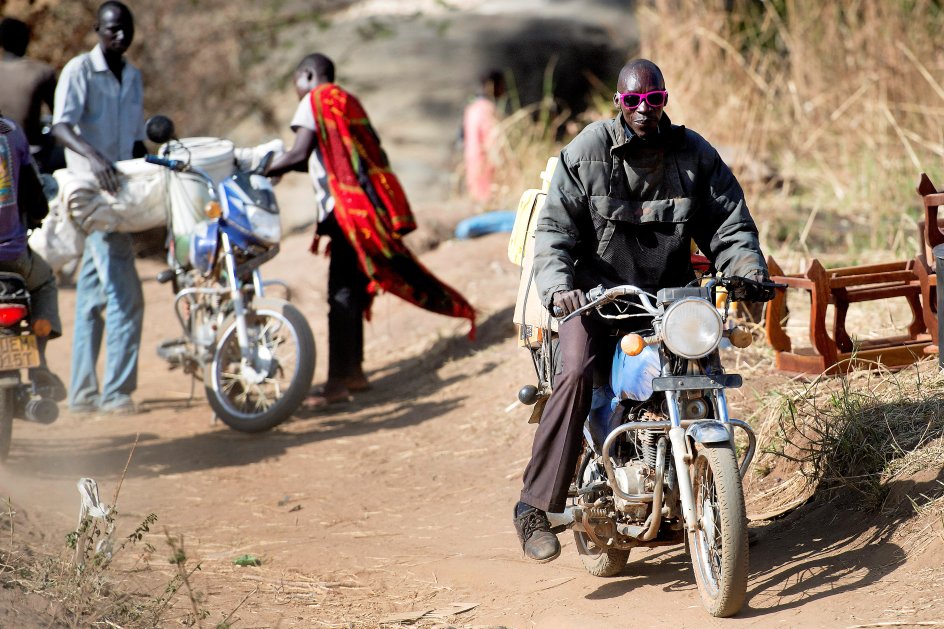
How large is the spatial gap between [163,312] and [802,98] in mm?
6233

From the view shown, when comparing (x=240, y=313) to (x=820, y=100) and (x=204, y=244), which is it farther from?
(x=820, y=100)

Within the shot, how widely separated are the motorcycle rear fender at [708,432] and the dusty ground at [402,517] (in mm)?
591

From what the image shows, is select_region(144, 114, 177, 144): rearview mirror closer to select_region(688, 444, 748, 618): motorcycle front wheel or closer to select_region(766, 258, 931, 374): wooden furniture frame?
select_region(766, 258, 931, 374): wooden furniture frame

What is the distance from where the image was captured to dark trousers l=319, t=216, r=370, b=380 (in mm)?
7492

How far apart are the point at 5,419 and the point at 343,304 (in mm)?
2432

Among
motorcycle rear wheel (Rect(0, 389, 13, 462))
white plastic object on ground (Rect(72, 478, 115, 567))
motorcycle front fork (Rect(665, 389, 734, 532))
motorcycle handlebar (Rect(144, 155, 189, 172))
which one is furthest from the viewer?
motorcycle handlebar (Rect(144, 155, 189, 172))

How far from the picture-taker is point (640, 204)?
3.96 m

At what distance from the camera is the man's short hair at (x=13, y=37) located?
23.7 feet

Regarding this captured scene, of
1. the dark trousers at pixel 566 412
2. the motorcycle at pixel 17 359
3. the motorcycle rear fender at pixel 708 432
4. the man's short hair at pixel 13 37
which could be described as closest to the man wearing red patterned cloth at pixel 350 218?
the man's short hair at pixel 13 37

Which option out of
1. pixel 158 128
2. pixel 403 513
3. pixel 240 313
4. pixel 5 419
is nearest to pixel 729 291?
pixel 403 513

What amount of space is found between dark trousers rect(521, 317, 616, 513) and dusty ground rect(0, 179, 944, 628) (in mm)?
424

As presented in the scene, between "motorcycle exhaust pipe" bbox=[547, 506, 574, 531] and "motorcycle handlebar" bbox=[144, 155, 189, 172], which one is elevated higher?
"motorcycle handlebar" bbox=[144, 155, 189, 172]

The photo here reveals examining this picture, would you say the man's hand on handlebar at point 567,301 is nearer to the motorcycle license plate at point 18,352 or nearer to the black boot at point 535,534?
the black boot at point 535,534

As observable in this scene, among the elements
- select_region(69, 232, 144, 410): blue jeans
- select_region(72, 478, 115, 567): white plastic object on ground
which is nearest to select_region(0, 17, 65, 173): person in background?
select_region(69, 232, 144, 410): blue jeans
